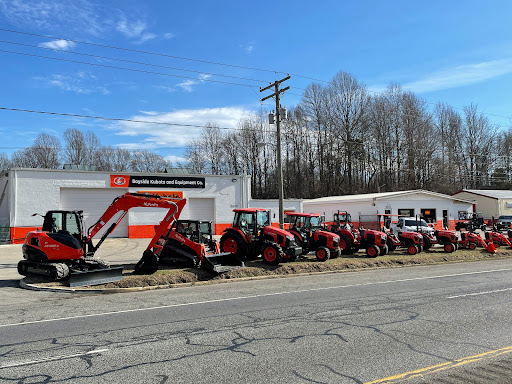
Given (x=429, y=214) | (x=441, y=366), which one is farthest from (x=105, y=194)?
(x=429, y=214)

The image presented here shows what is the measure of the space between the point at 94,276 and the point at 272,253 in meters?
A: 6.49

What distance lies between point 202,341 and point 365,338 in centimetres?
252

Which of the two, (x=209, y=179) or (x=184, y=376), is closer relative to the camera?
(x=184, y=376)

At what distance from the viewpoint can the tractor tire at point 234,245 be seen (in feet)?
53.7

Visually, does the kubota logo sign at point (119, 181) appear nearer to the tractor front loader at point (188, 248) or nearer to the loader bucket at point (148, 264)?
the tractor front loader at point (188, 248)

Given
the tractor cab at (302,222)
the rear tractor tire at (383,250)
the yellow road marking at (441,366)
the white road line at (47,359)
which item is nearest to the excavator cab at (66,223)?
the white road line at (47,359)

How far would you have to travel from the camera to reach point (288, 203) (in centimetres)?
3444

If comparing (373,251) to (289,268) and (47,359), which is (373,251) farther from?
(47,359)

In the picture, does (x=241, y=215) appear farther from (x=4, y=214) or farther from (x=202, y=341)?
(x=4, y=214)

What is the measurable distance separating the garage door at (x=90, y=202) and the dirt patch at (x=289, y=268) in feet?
44.9

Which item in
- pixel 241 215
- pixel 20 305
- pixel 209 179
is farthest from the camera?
pixel 209 179

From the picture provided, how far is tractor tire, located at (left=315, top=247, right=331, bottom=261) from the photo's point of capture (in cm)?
1767

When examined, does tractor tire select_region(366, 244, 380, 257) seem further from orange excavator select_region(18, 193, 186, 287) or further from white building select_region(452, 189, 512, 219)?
white building select_region(452, 189, 512, 219)

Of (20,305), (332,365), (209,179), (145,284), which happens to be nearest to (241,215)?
(145,284)
